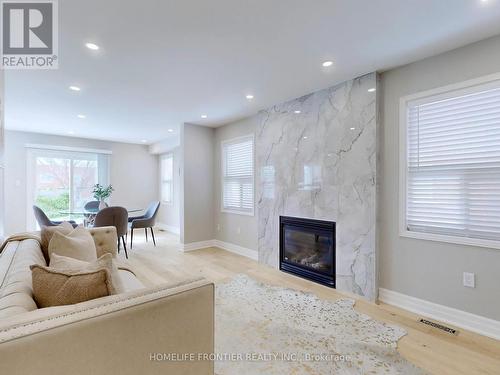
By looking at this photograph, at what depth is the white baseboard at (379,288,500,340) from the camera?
2115mm

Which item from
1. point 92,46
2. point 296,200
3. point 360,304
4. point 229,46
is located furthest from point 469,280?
point 92,46

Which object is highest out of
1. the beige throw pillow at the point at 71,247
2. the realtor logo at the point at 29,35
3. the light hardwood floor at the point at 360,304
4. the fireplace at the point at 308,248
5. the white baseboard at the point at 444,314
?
the realtor logo at the point at 29,35

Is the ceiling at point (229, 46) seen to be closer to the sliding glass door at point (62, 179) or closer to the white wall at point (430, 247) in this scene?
the white wall at point (430, 247)

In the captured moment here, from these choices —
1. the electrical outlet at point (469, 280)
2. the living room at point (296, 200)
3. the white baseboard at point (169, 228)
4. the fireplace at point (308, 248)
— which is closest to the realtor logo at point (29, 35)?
the living room at point (296, 200)

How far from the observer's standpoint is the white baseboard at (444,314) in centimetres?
212

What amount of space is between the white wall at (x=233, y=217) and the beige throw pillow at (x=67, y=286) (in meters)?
3.40

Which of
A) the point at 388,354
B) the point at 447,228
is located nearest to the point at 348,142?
the point at 447,228

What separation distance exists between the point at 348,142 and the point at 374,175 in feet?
1.67

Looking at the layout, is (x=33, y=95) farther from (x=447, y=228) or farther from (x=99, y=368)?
(x=447, y=228)

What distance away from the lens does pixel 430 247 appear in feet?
8.05

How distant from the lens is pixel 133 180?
721 cm

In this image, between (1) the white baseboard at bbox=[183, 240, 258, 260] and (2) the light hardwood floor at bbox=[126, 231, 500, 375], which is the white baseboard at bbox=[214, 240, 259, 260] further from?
(2) the light hardwood floor at bbox=[126, 231, 500, 375]

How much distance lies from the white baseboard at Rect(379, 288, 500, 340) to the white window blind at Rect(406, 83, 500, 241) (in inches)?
27.5

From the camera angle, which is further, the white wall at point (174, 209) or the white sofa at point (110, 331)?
the white wall at point (174, 209)
